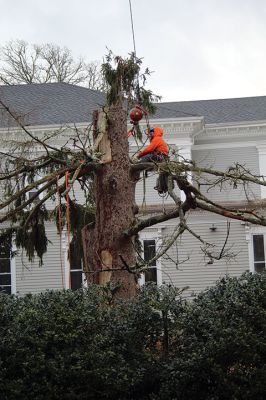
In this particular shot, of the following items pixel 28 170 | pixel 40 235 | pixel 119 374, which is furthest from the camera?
pixel 40 235

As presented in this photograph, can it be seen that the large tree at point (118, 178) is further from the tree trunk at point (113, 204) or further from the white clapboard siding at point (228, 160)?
the white clapboard siding at point (228, 160)

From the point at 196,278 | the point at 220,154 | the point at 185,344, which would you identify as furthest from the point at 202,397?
the point at 220,154

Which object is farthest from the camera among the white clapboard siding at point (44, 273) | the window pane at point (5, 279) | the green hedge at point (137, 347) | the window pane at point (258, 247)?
the window pane at point (258, 247)

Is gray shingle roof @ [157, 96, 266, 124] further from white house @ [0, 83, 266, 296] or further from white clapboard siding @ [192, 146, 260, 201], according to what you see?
white clapboard siding @ [192, 146, 260, 201]

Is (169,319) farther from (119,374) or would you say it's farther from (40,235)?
(40,235)

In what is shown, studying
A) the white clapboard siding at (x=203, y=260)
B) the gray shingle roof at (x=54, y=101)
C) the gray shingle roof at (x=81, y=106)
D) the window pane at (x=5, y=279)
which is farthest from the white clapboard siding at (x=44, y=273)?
the gray shingle roof at (x=81, y=106)

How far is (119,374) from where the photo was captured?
6.50 metres

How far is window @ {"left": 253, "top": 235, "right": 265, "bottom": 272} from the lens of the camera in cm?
2228

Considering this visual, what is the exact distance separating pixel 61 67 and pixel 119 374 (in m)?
32.7

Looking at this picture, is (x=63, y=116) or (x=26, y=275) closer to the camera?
(x=26, y=275)

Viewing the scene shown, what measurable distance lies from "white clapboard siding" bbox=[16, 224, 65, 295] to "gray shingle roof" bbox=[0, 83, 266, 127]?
13.4 feet

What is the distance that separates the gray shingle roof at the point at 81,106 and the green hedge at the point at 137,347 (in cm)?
1665

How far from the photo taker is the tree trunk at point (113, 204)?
9727mm

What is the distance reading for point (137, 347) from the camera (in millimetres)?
6793
